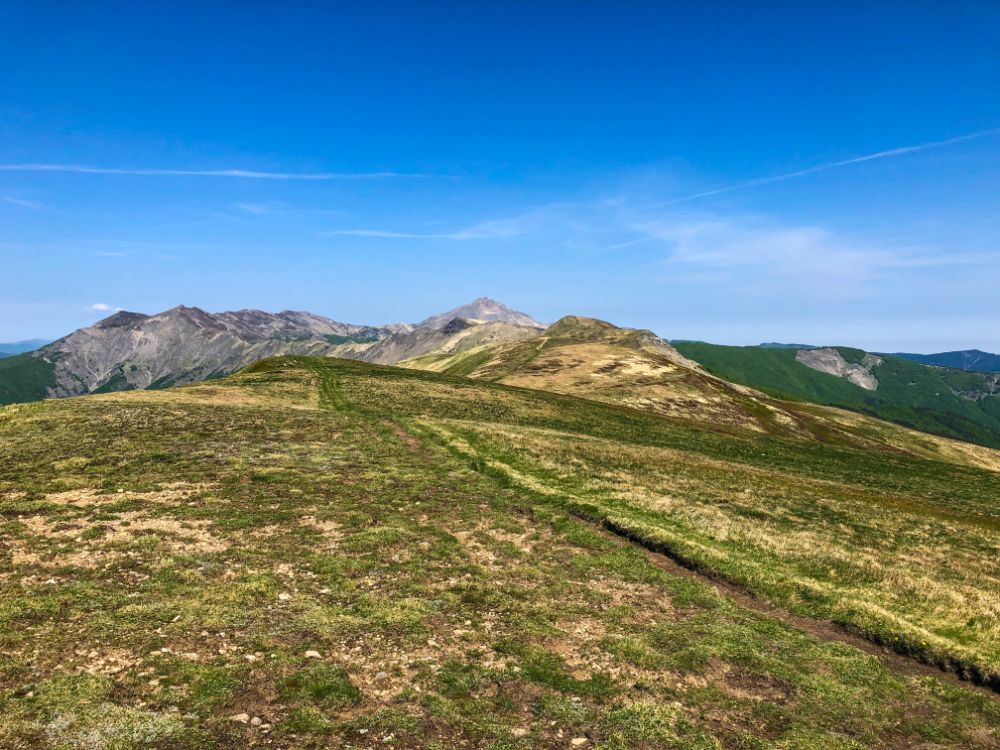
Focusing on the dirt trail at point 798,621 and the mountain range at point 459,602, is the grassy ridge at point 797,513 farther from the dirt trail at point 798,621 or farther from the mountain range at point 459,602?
the dirt trail at point 798,621

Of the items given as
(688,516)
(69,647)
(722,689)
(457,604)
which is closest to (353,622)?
(457,604)

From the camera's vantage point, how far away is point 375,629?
15.6 meters

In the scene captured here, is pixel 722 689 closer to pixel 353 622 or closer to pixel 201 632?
pixel 353 622

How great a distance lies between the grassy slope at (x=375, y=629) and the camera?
12047 mm

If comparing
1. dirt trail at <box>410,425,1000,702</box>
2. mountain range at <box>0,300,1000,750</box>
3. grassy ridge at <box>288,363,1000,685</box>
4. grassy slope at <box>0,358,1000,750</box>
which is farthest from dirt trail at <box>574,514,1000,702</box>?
grassy slope at <box>0,358,1000,750</box>

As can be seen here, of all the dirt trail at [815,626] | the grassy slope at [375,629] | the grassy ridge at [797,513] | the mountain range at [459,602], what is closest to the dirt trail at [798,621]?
the dirt trail at [815,626]

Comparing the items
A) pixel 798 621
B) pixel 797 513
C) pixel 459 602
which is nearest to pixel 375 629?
pixel 459 602

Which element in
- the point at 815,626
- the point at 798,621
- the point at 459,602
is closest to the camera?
the point at 459,602

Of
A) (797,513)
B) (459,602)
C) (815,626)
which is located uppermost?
(459,602)

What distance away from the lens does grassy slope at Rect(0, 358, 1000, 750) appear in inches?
474

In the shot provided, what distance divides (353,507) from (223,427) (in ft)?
77.1

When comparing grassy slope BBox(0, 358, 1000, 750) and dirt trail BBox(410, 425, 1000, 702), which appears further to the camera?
dirt trail BBox(410, 425, 1000, 702)

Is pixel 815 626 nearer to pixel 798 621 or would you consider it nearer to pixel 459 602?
pixel 798 621

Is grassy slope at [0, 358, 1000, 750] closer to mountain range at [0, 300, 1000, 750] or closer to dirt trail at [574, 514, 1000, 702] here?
mountain range at [0, 300, 1000, 750]
